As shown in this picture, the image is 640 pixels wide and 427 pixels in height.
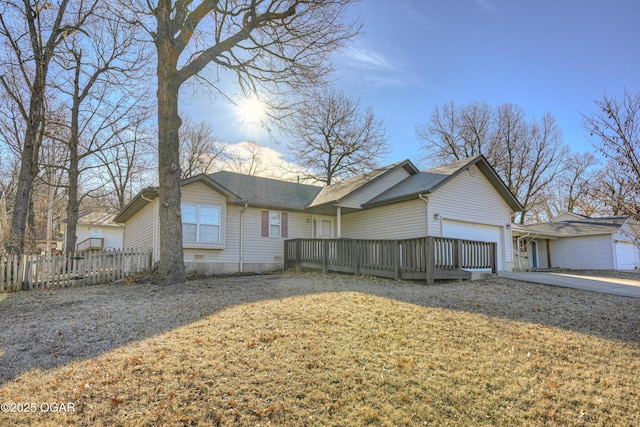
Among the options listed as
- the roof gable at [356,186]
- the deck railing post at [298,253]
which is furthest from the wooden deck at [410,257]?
the roof gable at [356,186]

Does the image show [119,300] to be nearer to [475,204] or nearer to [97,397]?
[97,397]

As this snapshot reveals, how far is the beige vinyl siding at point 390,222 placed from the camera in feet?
44.8

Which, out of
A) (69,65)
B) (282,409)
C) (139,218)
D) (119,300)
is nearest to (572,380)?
(282,409)

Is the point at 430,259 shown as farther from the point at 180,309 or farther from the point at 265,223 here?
the point at 265,223

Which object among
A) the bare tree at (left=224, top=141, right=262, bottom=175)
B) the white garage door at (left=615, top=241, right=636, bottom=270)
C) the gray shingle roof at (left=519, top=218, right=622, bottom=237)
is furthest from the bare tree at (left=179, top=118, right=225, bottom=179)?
the white garage door at (left=615, top=241, right=636, bottom=270)

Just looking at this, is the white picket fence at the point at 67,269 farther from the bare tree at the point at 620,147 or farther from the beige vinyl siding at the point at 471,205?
the bare tree at the point at 620,147

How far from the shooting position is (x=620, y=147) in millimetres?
5387

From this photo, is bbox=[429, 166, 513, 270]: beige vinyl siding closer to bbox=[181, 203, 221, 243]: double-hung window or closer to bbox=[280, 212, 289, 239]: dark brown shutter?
bbox=[280, 212, 289, 239]: dark brown shutter

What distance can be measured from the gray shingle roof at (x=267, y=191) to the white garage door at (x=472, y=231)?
6422 mm

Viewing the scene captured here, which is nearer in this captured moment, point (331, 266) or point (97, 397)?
point (97, 397)

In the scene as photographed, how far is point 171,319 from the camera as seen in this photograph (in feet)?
19.3

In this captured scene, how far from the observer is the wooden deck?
10484 mm

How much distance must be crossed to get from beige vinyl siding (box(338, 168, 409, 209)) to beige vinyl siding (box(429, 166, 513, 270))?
3.07m

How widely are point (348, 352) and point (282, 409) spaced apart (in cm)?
144
